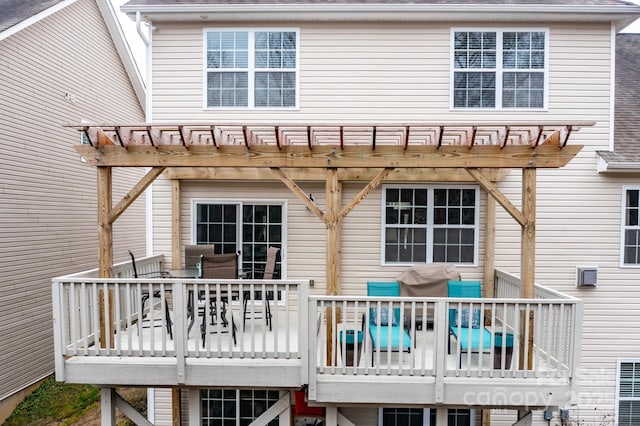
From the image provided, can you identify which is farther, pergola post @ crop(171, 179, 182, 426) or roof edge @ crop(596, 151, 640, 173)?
pergola post @ crop(171, 179, 182, 426)

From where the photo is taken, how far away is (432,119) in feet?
23.1

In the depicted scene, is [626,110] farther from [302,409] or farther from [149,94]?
[149,94]

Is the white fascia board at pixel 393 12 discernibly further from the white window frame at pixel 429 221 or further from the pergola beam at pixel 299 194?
the pergola beam at pixel 299 194

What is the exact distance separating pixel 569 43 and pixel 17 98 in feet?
A: 36.0

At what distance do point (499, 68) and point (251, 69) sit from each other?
177 inches

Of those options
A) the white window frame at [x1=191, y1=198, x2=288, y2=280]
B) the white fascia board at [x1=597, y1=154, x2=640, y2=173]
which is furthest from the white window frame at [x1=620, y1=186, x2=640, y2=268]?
the white window frame at [x1=191, y1=198, x2=288, y2=280]

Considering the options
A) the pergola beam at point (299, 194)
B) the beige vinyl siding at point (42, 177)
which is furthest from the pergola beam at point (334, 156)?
the beige vinyl siding at point (42, 177)

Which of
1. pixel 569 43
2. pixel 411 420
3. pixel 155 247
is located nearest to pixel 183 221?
pixel 155 247

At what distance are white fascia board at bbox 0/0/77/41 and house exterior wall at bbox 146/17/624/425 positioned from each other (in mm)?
3423

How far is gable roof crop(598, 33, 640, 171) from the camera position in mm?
6711

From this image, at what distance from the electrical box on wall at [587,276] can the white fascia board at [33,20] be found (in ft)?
38.8

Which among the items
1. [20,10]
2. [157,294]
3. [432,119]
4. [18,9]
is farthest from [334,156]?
[18,9]

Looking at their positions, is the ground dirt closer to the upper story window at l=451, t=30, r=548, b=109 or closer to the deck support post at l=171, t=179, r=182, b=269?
the deck support post at l=171, t=179, r=182, b=269

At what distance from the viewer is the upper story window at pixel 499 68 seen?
6.97 m
